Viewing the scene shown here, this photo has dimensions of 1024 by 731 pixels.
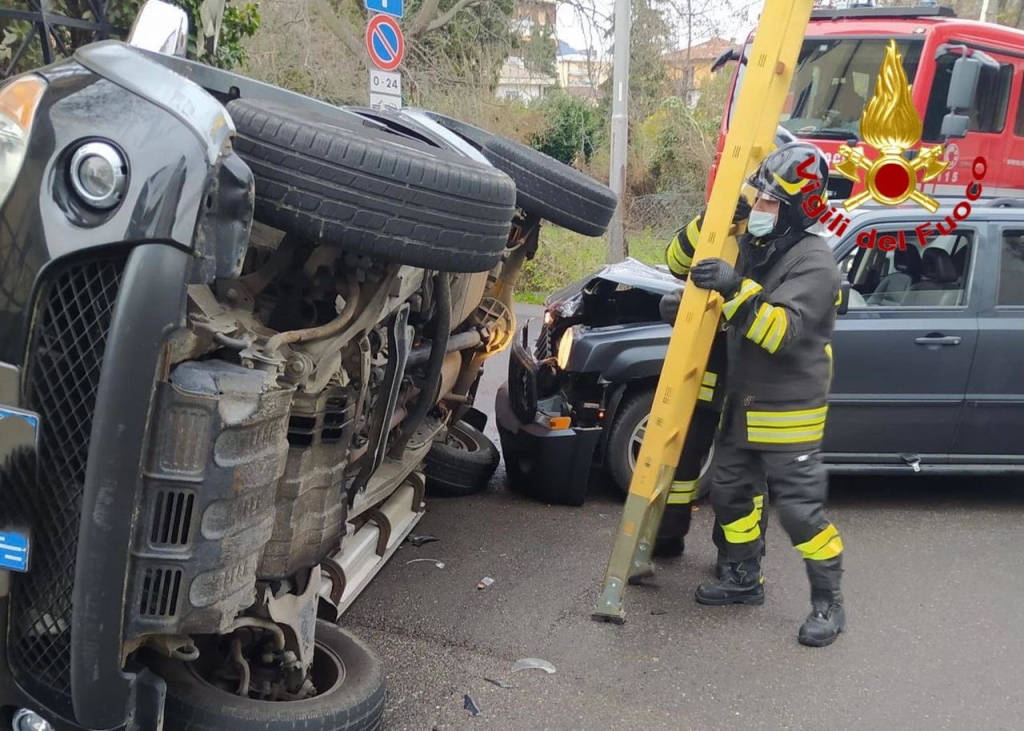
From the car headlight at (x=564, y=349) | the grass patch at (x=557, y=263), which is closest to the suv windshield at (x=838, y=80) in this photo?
the grass patch at (x=557, y=263)

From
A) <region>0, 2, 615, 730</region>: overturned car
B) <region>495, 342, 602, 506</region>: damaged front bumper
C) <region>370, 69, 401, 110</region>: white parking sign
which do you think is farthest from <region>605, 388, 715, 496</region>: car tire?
<region>370, 69, 401, 110</region>: white parking sign

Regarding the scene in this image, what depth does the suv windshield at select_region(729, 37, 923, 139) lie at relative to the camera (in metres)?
9.22

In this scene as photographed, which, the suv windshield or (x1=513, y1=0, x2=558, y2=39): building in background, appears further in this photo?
(x1=513, y1=0, x2=558, y2=39): building in background

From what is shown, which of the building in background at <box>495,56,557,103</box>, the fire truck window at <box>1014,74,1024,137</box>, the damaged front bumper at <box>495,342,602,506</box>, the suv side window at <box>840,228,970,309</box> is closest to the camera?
the damaged front bumper at <box>495,342,602,506</box>

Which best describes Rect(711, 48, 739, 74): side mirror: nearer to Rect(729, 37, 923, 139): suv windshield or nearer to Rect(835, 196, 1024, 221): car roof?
Rect(729, 37, 923, 139): suv windshield

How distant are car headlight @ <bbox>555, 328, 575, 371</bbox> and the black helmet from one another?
1.51 meters

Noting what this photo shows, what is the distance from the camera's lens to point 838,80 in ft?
30.8

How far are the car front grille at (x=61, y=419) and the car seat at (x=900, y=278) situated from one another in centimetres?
413

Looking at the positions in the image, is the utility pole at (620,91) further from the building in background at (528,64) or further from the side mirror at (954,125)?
the building in background at (528,64)

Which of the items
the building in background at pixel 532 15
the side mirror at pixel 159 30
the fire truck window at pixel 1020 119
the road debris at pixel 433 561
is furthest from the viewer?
the building in background at pixel 532 15

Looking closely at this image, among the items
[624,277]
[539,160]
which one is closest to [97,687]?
[539,160]

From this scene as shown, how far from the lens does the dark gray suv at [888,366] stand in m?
4.95

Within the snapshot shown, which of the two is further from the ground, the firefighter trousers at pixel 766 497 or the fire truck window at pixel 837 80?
the fire truck window at pixel 837 80

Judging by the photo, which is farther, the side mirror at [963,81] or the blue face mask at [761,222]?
the side mirror at [963,81]
